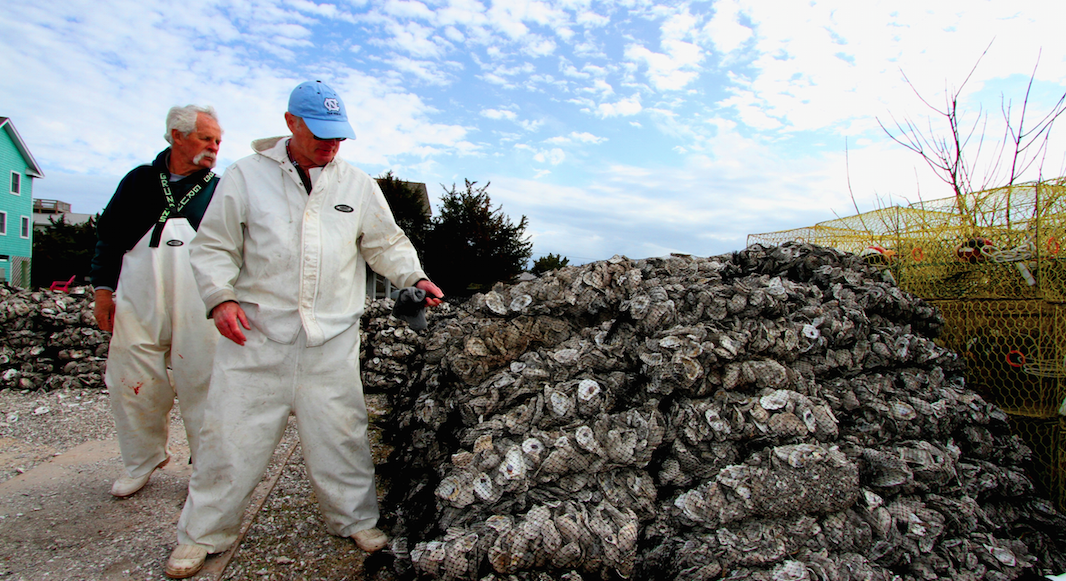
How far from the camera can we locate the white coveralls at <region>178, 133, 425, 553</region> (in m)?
2.06

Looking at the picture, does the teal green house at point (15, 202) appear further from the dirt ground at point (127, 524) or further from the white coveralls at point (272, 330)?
the white coveralls at point (272, 330)

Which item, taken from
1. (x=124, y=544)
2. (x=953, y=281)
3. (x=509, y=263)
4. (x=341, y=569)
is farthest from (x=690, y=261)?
(x=509, y=263)

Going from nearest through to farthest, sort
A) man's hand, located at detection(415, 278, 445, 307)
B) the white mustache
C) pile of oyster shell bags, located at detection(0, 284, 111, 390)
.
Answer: man's hand, located at detection(415, 278, 445, 307) → the white mustache → pile of oyster shell bags, located at detection(0, 284, 111, 390)

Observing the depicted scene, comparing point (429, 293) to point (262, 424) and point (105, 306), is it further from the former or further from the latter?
point (105, 306)

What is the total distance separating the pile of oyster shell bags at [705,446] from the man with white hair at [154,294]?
116 cm

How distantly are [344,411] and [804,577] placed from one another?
5.97ft

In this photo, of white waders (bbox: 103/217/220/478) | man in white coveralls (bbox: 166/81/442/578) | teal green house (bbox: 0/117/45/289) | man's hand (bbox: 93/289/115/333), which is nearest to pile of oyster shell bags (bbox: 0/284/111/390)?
man's hand (bbox: 93/289/115/333)

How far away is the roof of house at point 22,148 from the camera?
21200 millimetres

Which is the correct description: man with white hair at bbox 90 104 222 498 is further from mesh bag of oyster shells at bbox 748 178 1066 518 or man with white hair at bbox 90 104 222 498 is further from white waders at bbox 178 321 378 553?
mesh bag of oyster shells at bbox 748 178 1066 518

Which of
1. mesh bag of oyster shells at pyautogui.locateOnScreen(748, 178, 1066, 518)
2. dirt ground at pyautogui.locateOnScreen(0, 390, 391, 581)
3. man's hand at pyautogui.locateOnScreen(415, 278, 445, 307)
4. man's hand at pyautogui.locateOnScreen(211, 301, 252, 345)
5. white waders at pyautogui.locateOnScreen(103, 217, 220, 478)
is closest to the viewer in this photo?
man's hand at pyautogui.locateOnScreen(211, 301, 252, 345)

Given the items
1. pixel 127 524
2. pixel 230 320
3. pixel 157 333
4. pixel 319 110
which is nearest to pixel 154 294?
pixel 157 333

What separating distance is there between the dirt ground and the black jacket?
1.08 meters

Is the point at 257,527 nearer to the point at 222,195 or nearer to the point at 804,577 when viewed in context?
the point at 222,195

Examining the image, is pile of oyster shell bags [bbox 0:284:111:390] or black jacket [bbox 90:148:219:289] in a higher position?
black jacket [bbox 90:148:219:289]
